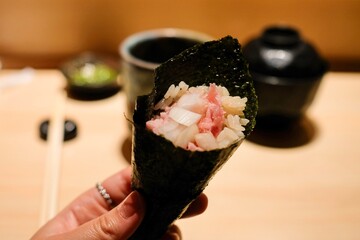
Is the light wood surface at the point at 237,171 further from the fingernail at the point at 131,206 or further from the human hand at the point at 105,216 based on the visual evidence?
the fingernail at the point at 131,206

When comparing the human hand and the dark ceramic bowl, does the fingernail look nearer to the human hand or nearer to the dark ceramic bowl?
the human hand

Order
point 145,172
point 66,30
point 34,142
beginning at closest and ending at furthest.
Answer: point 145,172 < point 34,142 < point 66,30

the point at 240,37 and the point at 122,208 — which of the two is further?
the point at 240,37

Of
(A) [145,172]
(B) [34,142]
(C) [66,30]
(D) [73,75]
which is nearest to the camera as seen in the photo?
(A) [145,172]

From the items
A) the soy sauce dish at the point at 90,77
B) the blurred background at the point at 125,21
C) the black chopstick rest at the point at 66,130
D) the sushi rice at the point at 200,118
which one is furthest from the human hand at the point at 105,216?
the blurred background at the point at 125,21

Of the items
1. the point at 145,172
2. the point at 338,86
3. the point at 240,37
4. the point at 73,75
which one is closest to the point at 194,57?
the point at 145,172

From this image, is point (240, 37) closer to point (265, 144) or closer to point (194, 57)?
point (265, 144)

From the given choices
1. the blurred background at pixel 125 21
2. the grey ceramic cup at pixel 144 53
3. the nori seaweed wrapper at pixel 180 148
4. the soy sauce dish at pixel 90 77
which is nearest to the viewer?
the nori seaweed wrapper at pixel 180 148
